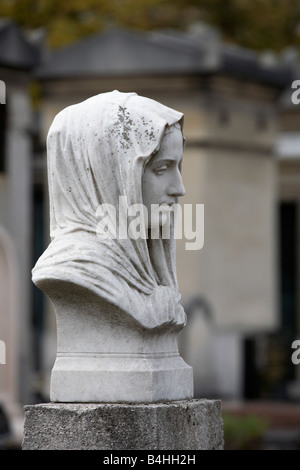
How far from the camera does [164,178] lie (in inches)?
283

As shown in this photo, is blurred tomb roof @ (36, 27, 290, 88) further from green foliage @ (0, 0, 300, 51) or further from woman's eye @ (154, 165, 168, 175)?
woman's eye @ (154, 165, 168, 175)

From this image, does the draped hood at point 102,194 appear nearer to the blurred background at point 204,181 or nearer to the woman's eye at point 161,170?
the woman's eye at point 161,170

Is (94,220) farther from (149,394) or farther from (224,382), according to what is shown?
(224,382)

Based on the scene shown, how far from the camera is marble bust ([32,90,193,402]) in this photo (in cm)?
695

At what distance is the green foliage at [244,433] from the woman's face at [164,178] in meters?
8.04

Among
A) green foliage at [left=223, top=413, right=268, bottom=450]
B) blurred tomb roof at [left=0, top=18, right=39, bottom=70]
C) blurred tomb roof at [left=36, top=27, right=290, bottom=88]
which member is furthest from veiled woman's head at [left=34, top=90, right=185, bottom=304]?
blurred tomb roof at [left=36, top=27, right=290, bottom=88]

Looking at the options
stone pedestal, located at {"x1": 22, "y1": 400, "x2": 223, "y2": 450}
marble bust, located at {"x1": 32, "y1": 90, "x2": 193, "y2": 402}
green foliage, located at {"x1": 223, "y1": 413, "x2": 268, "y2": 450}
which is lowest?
green foliage, located at {"x1": 223, "y1": 413, "x2": 268, "y2": 450}

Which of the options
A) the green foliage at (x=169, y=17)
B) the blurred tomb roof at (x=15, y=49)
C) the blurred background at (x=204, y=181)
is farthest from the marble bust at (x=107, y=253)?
the green foliage at (x=169, y=17)

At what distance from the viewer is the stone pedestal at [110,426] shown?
6820 mm

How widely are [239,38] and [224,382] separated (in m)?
11.6

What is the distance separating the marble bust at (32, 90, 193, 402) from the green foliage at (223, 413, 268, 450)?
795cm

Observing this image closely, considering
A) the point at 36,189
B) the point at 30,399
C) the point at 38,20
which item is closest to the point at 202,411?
the point at 30,399

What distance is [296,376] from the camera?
24141mm

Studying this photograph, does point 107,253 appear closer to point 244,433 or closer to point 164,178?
point 164,178
